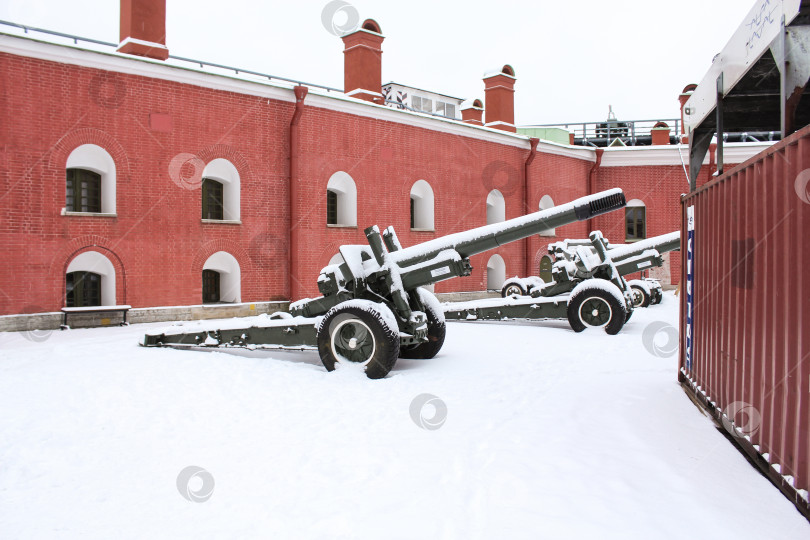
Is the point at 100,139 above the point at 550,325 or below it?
above

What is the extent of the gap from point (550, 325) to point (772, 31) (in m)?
8.35

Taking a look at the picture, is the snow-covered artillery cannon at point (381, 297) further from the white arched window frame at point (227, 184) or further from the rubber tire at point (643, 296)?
the rubber tire at point (643, 296)

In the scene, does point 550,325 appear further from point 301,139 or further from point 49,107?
point 49,107

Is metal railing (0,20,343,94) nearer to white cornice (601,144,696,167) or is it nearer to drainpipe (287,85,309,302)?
drainpipe (287,85,309,302)

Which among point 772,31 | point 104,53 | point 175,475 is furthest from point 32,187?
point 772,31

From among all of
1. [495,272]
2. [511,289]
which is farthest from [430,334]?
[495,272]

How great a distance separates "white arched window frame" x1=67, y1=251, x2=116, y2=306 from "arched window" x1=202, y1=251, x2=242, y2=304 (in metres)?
1.92

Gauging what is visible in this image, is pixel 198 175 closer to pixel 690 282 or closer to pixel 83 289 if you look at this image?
pixel 83 289

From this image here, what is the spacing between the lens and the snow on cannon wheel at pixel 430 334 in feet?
26.8

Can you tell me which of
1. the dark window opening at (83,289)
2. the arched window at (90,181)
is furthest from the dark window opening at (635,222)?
the dark window opening at (83,289)

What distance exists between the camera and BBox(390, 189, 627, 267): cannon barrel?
302 inches

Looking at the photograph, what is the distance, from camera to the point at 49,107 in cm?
1125

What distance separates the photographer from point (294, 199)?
14328mm

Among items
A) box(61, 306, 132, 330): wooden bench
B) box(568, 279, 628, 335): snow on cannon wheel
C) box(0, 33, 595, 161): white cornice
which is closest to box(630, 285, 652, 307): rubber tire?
box(568, 279, 628, 335): snow on cannon wheel
